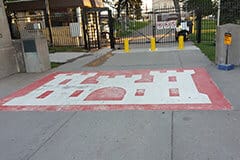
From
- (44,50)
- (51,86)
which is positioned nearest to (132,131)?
(51,86)

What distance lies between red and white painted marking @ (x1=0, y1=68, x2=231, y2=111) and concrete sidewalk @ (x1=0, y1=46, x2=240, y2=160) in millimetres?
333

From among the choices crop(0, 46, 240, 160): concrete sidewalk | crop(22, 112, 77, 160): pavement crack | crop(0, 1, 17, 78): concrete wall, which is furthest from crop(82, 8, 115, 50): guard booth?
crop(22, 112, 77, 160): pavement crack

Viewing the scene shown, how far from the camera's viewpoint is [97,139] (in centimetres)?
384

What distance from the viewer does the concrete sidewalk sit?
11.0ft

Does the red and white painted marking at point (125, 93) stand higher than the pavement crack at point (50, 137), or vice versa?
the red and white painted marking at point (125, 93)

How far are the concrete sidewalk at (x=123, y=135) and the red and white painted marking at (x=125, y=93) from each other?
1.09 feet

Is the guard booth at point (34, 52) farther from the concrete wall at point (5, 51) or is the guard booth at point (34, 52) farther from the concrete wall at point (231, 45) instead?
the concrete wall at point (231, 45)

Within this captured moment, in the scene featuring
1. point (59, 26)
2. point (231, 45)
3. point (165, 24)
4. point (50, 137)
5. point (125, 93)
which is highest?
point (59, 26)

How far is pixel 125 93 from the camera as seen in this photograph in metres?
6.02

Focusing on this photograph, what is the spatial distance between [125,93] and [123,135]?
2.19 m

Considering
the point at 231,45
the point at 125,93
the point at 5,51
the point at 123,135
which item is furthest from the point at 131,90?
the point at 5,51

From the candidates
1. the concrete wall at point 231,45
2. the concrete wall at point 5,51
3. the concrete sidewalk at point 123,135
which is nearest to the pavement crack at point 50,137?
the concrete sidewalk at point 123,135

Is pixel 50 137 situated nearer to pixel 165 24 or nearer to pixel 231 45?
pixel 231 45

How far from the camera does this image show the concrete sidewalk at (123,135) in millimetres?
3361
